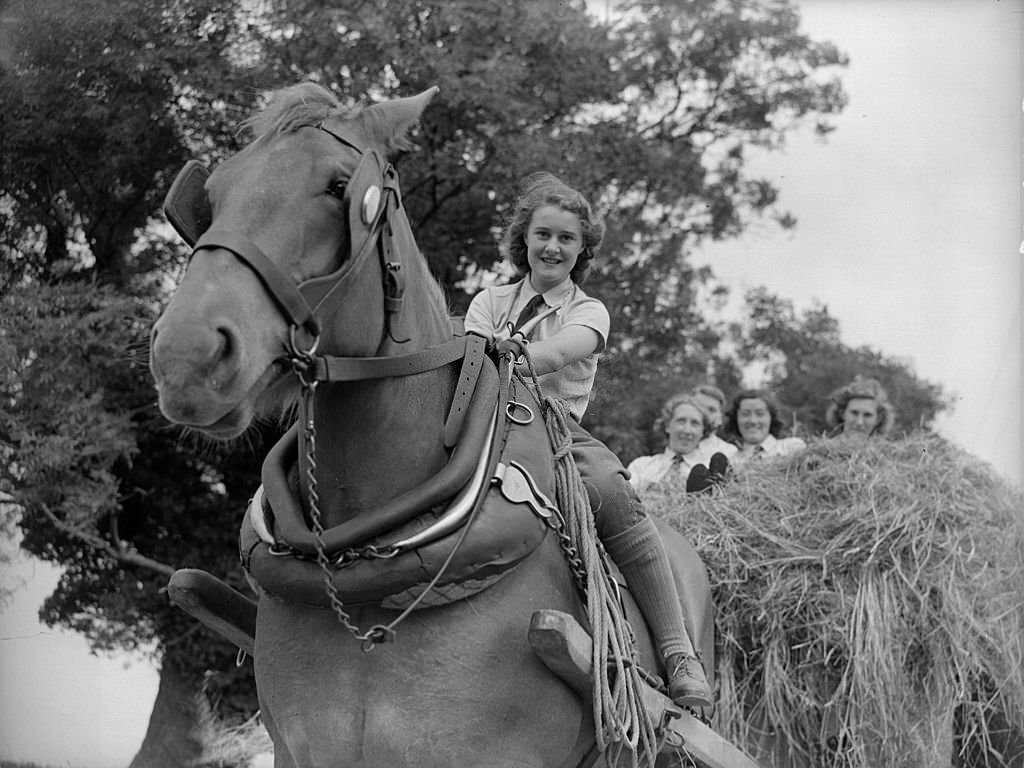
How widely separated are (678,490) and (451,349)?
2.84 m

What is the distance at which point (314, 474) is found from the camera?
276 cm

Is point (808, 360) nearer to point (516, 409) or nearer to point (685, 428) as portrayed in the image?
point (685, 428)

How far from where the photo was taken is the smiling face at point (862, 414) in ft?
22.6

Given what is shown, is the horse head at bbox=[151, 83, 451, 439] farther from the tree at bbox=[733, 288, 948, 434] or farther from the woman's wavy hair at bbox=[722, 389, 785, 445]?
the tree at bbox=[733, 288, 948, 434]

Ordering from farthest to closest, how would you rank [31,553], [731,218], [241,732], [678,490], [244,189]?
[731,218] → [31,553] → [241,732] → [678,490] → [244,189]

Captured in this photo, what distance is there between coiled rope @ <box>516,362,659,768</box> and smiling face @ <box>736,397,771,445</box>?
13.4 feet

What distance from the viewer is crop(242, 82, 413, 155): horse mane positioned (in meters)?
2.63

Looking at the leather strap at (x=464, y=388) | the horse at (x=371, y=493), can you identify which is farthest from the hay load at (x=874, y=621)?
the leather strap at (x=464, y=388)

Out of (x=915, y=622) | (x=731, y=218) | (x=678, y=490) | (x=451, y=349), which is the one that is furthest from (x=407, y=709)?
(x=731, y=218)

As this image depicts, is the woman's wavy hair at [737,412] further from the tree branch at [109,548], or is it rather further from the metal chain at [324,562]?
the metal chain at [324,562]

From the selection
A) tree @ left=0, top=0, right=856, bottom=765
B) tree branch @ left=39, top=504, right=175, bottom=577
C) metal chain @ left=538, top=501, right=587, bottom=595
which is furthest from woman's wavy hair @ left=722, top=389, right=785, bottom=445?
metal chain @ left=538, top=501, right=587, bottom=595

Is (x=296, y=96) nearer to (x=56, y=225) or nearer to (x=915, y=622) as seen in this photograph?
(x=915, y=622)

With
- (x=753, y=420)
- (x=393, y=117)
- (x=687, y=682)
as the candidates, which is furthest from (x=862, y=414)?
(x=393, y=117)

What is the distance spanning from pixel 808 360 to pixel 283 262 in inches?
501
